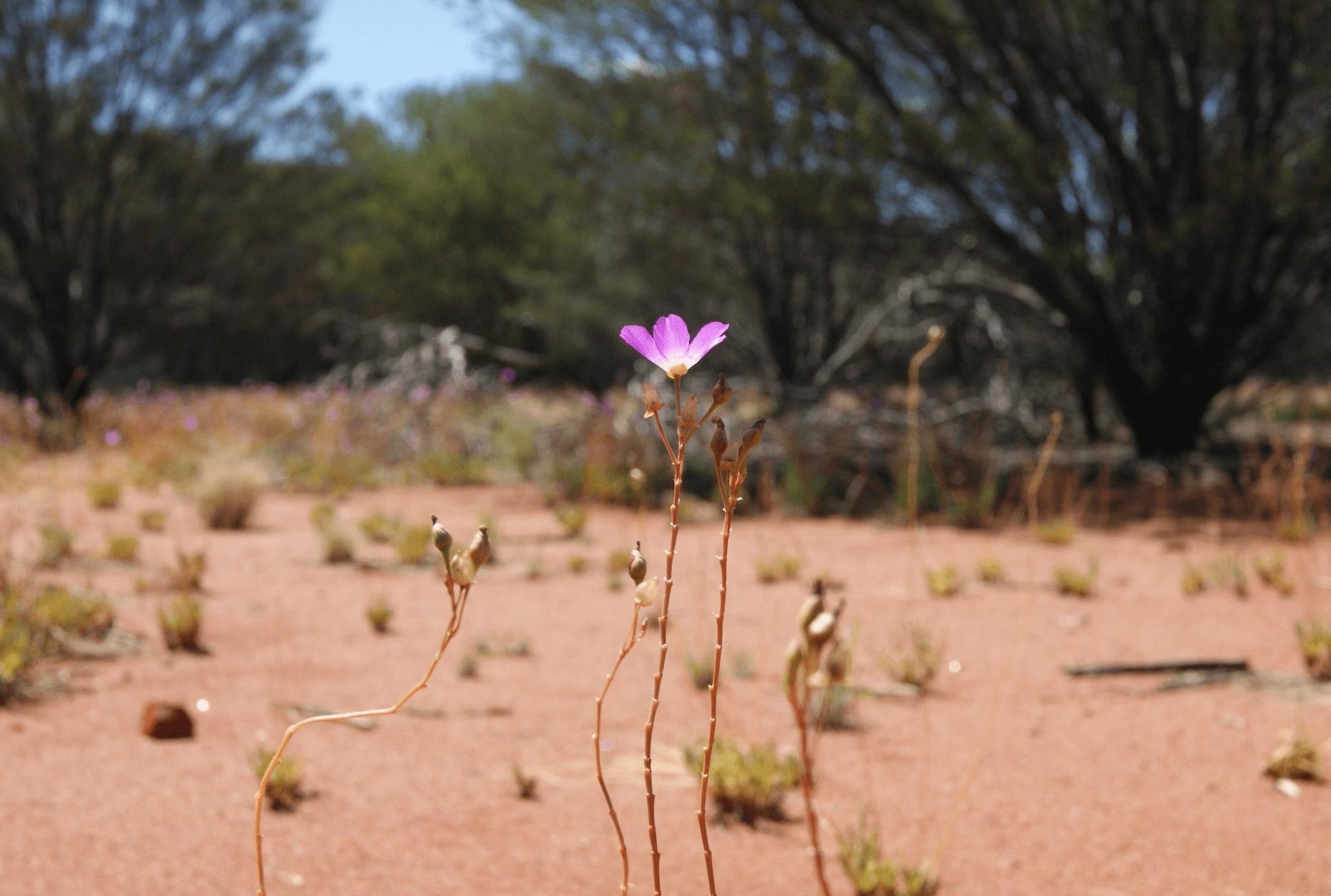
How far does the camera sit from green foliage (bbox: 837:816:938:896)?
2.11 meters

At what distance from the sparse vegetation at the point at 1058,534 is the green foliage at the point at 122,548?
15.0 feet

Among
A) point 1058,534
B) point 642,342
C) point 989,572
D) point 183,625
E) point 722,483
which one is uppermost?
point 642,342

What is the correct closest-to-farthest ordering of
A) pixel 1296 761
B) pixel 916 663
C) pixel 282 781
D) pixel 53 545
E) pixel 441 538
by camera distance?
pixel 441 538
pixel 282 781
pixel 1296 761
pixel 916 663
pixel 53 545

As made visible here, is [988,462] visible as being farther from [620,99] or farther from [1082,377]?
[620,99]

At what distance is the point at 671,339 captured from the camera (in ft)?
3.28

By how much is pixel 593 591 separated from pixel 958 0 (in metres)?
4.77

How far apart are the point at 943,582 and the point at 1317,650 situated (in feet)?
5.38

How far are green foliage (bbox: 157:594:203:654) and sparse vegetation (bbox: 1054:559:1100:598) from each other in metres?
3.37

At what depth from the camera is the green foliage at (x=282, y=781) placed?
2479 mm

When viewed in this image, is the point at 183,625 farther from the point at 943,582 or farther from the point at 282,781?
the point at 943,582

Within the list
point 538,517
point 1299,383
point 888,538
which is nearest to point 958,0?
point 888,538

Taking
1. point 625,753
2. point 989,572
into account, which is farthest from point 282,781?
point 989,572

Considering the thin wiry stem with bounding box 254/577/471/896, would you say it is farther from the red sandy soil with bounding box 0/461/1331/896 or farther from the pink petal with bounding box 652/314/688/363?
the red sandy soil with bounding box 0/461/1331/896

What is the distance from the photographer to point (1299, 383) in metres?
14.2
